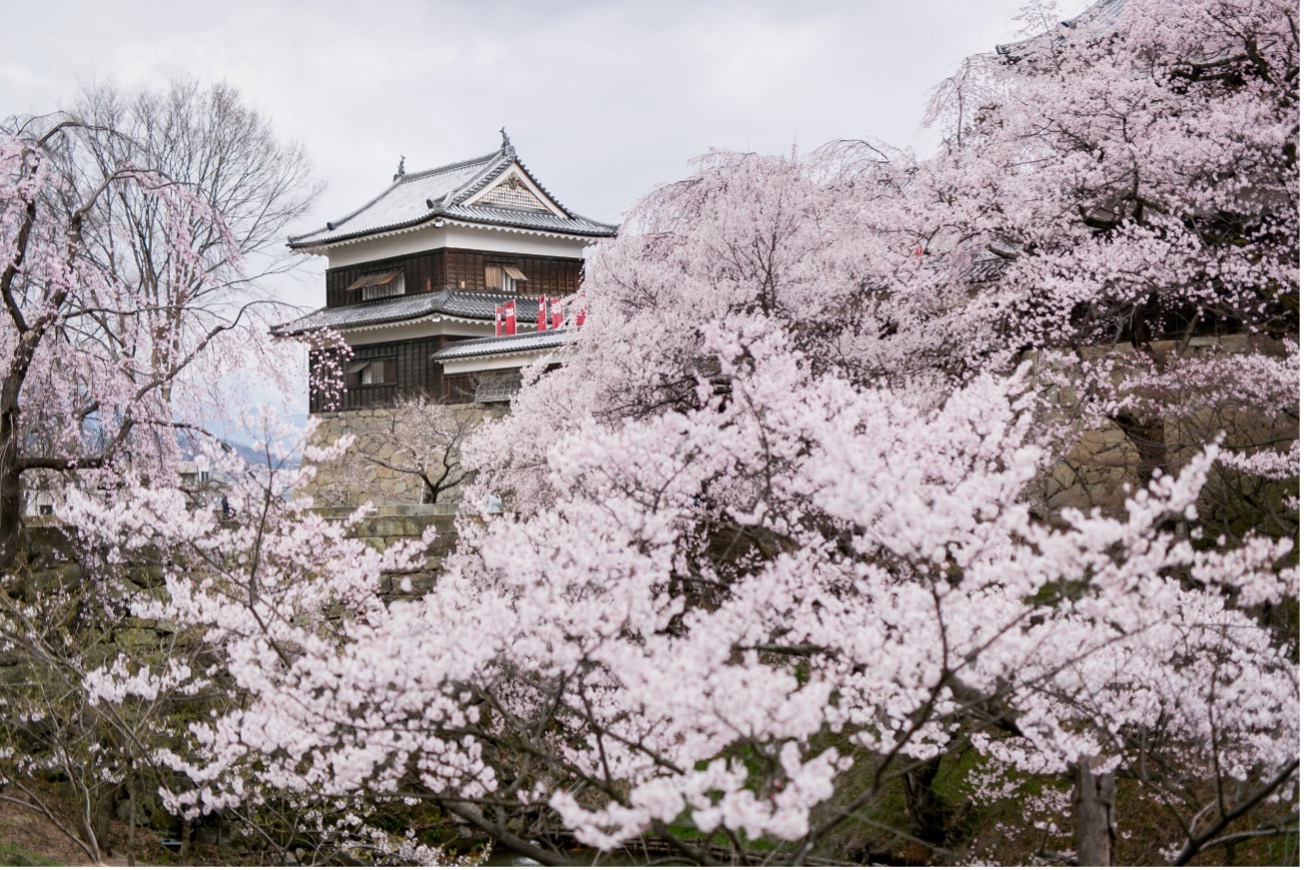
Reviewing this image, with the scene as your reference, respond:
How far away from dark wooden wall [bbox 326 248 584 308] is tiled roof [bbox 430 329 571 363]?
134 centimetres

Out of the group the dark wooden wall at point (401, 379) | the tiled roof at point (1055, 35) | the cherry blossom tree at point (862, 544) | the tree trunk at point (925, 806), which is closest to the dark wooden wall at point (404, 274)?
the dark wooden wall at point (401, 379)

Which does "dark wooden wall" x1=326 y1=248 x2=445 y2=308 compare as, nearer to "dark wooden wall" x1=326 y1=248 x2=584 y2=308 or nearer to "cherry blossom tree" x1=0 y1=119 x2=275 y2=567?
"dark wooden wall" x1=326 y1=248 x2=584 y2=308

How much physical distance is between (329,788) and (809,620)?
5.50ft

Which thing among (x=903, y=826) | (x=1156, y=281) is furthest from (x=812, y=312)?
(x=903, y=826)

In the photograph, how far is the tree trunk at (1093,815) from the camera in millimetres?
3936

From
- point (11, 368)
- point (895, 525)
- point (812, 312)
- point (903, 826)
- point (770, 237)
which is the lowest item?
point (903, 826)

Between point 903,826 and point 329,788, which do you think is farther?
point 903,826

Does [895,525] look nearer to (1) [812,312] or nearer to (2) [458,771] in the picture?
(2) [458,771]

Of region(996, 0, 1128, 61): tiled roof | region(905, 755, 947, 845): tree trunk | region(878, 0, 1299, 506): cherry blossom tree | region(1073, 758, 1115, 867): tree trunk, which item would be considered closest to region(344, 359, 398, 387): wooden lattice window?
region(878, 0, 1299, 506): cherry blossom tree

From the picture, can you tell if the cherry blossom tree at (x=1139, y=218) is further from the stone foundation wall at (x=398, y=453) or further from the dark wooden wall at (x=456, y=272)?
the dark wooden wall at (x=456, y=272)

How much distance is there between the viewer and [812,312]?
7.33 m

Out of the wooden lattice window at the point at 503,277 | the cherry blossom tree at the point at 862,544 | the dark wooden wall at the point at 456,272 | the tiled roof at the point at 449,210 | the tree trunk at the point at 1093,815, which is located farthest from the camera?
the wooden lattice window at the point at 503,277

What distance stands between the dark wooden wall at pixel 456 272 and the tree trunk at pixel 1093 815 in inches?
566

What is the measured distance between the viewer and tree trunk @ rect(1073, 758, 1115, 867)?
3.94 metres
